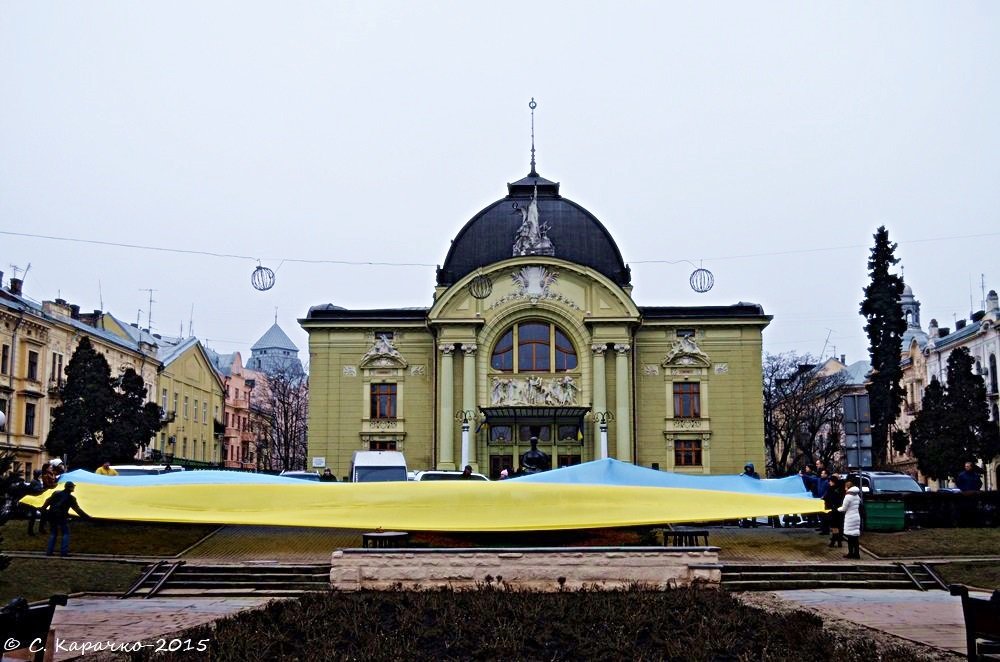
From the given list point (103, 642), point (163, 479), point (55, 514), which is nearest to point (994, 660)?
point (103, 642)

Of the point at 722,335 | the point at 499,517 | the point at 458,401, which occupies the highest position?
the point at 722,335

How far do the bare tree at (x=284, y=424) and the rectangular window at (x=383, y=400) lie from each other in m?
20.5

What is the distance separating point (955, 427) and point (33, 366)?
4988cm

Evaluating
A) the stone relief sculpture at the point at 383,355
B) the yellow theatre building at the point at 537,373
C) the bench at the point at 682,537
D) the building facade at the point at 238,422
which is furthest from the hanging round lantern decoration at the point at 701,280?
the building facade at the point at 238,422

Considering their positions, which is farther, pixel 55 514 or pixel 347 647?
pixel 55 514

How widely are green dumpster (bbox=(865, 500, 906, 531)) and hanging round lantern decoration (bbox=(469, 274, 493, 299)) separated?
27.0 meters

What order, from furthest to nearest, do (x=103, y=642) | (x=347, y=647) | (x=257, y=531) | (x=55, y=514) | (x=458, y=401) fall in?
(x=458, y=401) < (x=257, y=531) < (x=55, y=514) < (x=103, y=642) < (x=347, y=647)

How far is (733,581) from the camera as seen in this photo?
68.9 feet

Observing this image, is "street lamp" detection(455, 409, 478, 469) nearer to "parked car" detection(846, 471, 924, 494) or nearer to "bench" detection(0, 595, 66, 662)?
"parked car" detection(846, 471, 924, 494)

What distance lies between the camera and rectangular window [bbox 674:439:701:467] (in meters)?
53.4

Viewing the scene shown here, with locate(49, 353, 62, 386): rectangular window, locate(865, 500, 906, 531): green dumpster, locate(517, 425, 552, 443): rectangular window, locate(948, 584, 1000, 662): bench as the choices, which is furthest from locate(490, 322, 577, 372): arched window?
locate(948, 584, 1000, 662): bench

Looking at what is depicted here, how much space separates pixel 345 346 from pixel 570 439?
12.0 m

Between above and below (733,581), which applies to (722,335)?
above

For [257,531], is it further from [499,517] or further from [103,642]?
[103,642]
